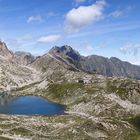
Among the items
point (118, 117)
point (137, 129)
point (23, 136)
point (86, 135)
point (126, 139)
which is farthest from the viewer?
point (118, 117)

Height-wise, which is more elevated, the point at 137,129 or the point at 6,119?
the point at 6,119

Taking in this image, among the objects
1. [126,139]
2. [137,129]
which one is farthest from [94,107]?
[126,139]

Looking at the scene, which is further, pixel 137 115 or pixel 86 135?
pixel 137 115

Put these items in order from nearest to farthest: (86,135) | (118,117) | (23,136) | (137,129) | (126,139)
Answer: (23,136)
(86,135)
(126,139)
(137,129)
(118,117)

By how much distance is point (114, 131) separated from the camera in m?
142

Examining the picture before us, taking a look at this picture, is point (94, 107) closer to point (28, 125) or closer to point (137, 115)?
point (137, 115)

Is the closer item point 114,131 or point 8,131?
point 8,131

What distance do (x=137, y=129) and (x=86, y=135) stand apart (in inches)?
1460

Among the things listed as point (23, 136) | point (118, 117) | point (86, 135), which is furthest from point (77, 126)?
point (118, 117)

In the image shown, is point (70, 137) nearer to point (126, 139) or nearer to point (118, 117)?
point (126, 139)

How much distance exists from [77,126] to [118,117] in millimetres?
58449

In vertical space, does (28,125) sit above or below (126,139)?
above

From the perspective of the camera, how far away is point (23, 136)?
380 ft

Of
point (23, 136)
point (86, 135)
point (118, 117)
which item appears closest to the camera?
point (23, 136)
